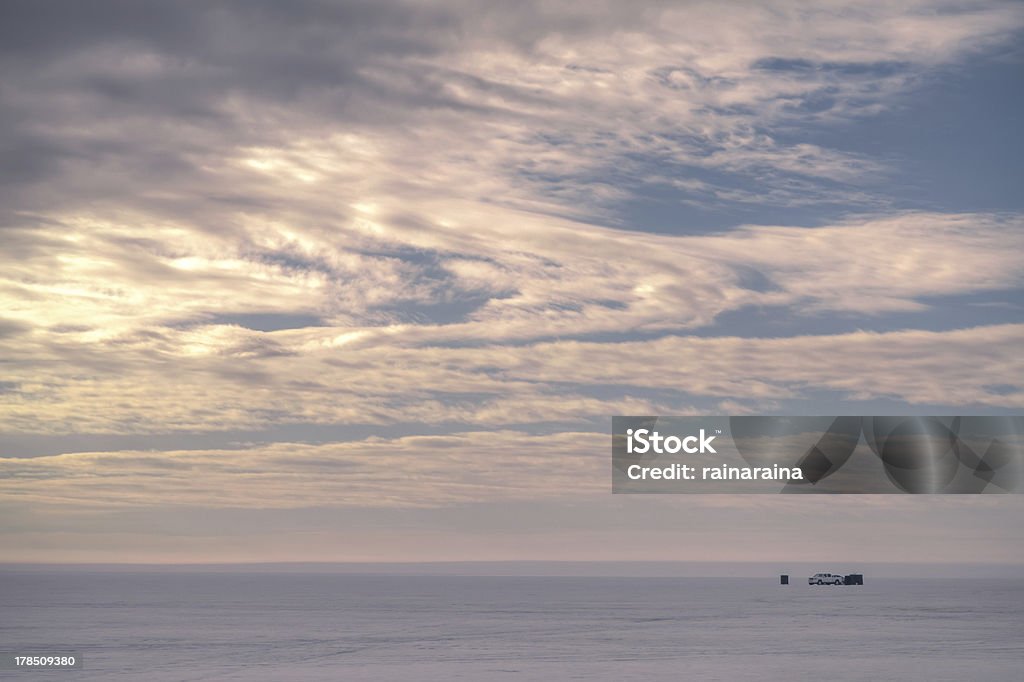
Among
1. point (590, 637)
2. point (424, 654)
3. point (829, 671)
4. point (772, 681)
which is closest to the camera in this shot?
point (772, 681)

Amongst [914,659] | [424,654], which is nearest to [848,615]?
[914,659]

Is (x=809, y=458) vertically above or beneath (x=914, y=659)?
above

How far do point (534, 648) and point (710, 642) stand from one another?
2241cm

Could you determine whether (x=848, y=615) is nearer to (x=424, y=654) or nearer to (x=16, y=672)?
(x=424, y=654)

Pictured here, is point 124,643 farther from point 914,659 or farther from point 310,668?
point 914,659

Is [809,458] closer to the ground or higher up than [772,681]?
higher up

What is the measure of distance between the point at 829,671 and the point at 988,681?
41.8 ft

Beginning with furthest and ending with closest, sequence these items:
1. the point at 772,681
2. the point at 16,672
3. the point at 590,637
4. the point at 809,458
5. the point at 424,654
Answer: the point at 590,637 → the point at 424,654 → the point at 16,672 → the point at 772,681 → the point at 809,458

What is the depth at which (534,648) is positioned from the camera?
4717 inches

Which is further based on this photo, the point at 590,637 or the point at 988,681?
the point at 590,637

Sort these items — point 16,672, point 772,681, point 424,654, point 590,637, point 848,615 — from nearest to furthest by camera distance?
point 772,681
point 16,672
point 424,654
point 590,637
point 848,615

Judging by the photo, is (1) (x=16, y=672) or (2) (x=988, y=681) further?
(1) (x=16, y=672)

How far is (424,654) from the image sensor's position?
113 metres

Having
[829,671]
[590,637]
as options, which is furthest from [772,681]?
[590,637]
